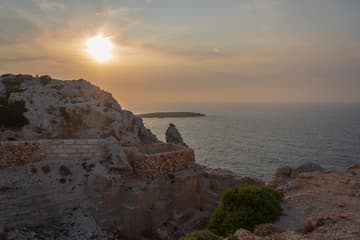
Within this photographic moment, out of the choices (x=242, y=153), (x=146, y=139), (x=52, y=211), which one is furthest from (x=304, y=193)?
(x=242, y=153)

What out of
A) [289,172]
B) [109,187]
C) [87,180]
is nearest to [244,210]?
[109,187]

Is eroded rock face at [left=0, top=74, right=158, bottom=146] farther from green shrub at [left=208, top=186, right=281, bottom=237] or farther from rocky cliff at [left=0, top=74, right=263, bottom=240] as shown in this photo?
green shrub at [left=208, top=186, right=281, bottom=237]

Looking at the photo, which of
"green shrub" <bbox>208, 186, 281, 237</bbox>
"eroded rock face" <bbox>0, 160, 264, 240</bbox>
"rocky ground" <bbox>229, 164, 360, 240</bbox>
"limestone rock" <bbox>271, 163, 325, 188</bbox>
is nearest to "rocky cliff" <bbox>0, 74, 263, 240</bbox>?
"eroded rock face" <bbox>0, 160, 264, 240</bbox>

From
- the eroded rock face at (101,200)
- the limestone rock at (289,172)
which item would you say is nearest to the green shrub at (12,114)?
the eroded rock face at (101,200)

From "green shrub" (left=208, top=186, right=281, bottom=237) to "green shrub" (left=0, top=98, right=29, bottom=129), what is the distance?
56.2 feet

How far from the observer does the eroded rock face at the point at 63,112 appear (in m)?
25.9

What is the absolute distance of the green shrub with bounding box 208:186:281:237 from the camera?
13.6 m

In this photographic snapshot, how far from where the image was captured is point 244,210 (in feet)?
45.5

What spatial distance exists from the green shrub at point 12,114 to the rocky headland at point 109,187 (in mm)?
65

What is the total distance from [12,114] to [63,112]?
364cm

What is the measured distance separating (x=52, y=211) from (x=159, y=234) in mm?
6291

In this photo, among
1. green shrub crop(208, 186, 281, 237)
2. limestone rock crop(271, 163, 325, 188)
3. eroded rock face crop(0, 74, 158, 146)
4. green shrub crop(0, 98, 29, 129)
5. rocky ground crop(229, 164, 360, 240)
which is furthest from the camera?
eroded rock face crop(0, 74, 158, 146)

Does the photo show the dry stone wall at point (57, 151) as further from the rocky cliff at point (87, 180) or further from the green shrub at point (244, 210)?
the green shrub at point (244, 210)

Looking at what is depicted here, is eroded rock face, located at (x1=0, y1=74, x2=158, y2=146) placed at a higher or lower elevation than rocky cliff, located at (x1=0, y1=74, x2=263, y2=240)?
higher
